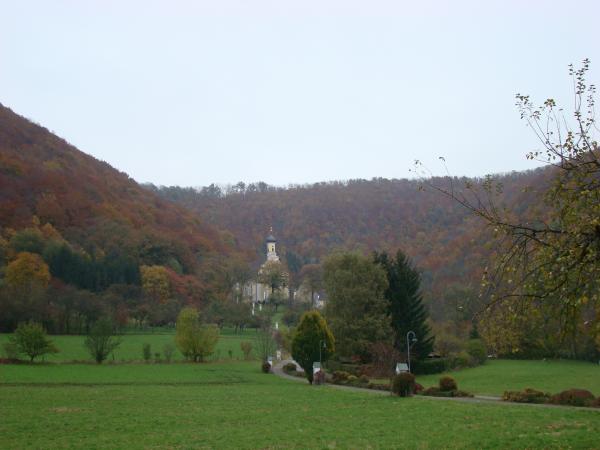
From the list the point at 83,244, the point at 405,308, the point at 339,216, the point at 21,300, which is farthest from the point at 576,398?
the point at 339,216

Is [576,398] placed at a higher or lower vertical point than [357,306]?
lower

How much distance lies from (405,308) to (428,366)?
458 centimetres

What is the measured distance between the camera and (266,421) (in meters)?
19.3

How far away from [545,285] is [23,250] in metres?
77.6

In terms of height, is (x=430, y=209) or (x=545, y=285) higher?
(x=430, y=209)

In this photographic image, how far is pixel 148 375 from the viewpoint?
4147 centimetres

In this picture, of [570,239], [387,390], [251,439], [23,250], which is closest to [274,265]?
[23,250]

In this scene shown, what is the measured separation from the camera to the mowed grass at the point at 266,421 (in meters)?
14.7

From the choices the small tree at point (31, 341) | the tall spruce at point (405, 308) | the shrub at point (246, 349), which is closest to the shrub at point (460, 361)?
the tall spruce at point (405, 308)

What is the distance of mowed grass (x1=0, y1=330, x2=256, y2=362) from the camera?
49844mm

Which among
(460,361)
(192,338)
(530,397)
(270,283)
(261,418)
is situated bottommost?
(460,361)

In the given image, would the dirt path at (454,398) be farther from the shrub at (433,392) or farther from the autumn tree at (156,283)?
the autumn tree at (156,283)

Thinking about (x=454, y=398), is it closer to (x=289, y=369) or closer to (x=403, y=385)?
(x=403, y=385)

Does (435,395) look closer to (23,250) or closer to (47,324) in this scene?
(47,324)
